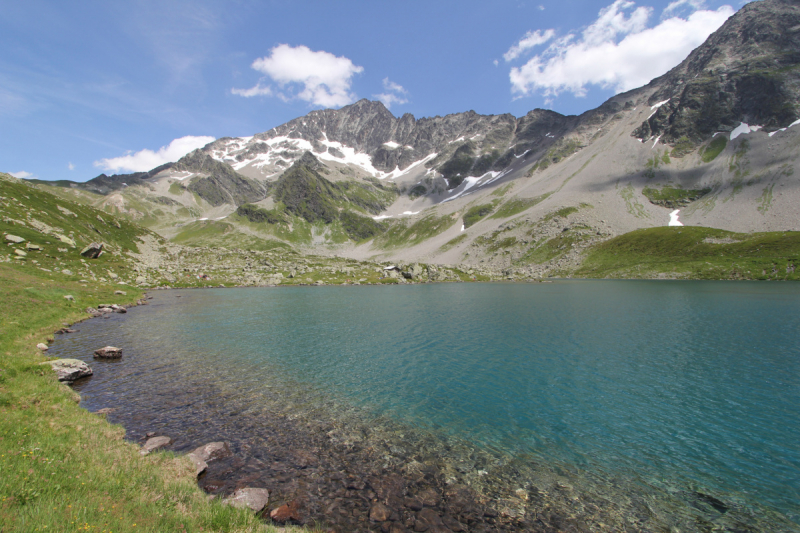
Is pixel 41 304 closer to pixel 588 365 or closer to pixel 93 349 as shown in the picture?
pixel 93 349

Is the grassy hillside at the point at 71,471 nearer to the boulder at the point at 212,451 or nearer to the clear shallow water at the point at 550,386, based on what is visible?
the boulder at the point at 212,451

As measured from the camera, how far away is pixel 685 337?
3659cm

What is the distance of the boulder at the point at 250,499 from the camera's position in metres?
11.2

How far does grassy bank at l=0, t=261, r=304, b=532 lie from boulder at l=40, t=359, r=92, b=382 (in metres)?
1.34

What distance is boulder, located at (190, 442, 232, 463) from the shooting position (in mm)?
14617

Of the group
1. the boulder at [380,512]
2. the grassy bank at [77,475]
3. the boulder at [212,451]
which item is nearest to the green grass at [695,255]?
the boulder at [380,512]

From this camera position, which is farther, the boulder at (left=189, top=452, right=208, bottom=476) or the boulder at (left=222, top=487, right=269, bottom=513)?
the boulder at (left=189, top=452, right=208, bottom=476)

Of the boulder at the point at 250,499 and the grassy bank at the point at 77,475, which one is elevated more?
the grassy bank at the point at 77,475

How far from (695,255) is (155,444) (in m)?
182

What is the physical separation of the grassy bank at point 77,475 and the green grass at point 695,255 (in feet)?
517

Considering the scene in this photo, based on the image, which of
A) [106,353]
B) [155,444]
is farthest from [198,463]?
[106,353]

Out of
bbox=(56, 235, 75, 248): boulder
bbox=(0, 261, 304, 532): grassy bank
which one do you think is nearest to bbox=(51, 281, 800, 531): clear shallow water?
bbox=(0, 261, 304, 532): grassy bank

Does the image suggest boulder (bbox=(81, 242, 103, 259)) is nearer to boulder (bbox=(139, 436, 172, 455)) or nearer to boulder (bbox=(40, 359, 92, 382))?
boulder (bbox=(40, 359, 92, 382))

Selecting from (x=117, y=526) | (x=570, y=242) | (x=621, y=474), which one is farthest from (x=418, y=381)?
(x=570, y=242)
